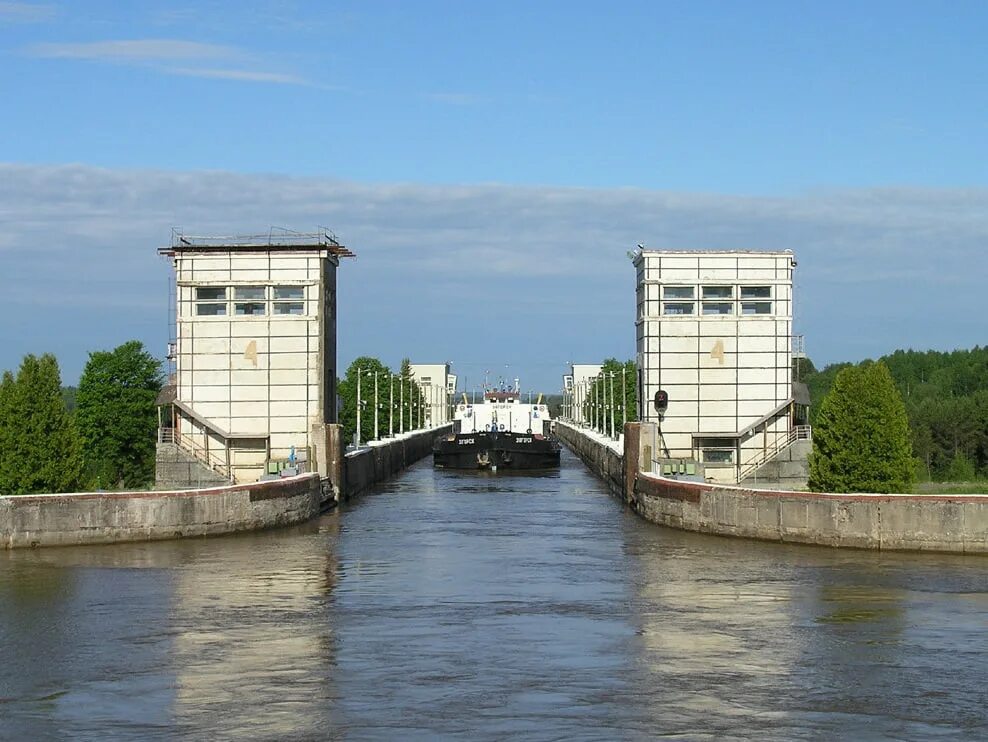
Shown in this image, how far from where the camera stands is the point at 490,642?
87.6 feet

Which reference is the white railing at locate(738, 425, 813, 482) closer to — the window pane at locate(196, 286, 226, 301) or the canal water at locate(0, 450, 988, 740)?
the canal water at locate(0, 450, 988, 740)

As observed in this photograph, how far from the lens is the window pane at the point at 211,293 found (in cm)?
6762

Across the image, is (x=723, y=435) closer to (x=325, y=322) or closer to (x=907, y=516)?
(x=325, y=322)

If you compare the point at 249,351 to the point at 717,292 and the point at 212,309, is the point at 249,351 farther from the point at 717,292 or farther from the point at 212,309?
the point at 717,292

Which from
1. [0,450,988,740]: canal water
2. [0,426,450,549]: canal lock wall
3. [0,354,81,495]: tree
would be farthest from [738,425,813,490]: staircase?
[0,354,81,495]: tree

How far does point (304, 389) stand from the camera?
219 ft

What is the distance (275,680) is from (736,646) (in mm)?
8301

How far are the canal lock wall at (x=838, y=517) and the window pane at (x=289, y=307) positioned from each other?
2266cm

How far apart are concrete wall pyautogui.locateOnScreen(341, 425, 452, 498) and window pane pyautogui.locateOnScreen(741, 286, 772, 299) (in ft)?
65.0

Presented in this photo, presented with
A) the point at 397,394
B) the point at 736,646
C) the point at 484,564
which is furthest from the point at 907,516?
the point at 397,394

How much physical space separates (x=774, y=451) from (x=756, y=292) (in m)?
7.18

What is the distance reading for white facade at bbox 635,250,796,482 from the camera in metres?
66.1

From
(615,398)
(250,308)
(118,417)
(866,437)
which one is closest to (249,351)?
→ (250,308)

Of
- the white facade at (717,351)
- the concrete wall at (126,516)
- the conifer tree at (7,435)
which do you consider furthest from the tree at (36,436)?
the white facade at (717,351)
